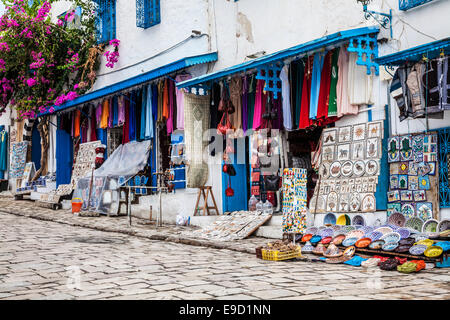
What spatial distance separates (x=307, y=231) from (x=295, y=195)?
3.93ft

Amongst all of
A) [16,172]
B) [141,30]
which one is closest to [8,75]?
[16,172]

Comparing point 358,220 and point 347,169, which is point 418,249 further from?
point 347,169

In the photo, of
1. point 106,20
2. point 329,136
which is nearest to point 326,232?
point 329,136

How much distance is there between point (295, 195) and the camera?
827 cm

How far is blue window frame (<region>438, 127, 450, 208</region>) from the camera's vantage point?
8.05m

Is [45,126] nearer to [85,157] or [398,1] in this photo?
[85,157]

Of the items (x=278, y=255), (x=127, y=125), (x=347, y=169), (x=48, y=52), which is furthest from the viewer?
(x=48, y=52)

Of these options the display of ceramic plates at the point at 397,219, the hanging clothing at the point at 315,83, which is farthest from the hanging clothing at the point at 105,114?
the display of ceramic plates at the point at 397,219

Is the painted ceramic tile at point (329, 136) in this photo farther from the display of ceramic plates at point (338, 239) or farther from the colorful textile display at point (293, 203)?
the display of ceramic plates at point (338, 239)

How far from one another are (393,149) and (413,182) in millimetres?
680

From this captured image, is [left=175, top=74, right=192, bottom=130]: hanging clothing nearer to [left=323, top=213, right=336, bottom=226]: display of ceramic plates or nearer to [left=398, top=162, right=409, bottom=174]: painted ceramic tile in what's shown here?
[left=323, top=213, right=336, bottom=226]: display of ceramic plates

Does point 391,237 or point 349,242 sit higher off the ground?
point 391,237

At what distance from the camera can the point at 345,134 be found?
962cm

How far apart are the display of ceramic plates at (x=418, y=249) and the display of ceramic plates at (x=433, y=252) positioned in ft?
0.23
